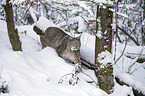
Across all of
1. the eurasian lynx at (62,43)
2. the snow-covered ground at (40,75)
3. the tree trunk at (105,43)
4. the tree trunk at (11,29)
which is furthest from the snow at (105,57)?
the tree trunk at (11,29)

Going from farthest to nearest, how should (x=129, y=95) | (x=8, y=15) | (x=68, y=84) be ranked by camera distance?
(x=8, y=15)
(x=129, y=95)
(x=68, y=84)

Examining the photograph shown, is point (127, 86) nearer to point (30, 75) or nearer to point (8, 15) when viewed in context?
point (30, 75)

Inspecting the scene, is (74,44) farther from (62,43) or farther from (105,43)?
(105,43)

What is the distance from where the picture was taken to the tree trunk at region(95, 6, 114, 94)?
3314mm

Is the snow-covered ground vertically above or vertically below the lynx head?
below

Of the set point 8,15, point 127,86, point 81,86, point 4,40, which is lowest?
point 127,86

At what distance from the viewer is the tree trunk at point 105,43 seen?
10.9ft

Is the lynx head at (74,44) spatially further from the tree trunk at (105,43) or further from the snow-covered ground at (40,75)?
the tree trunk at (105,43)

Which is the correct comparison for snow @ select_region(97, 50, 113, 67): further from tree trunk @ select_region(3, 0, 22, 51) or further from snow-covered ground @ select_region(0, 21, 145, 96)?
tree trunk @ select_region(3, 0, 22, 51)

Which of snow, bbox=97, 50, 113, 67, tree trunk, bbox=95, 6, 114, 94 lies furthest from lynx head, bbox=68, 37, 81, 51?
snow, bbox=97, 50, 113, 67

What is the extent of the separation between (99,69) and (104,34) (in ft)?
2.61

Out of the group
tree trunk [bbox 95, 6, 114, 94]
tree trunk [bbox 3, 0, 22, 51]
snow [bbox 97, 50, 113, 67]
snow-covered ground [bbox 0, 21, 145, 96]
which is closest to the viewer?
snow-covered ground [bbox 0, 21, 145, 96]

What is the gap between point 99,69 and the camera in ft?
11.6

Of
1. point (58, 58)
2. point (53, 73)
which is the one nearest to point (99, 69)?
point (53, 73)
